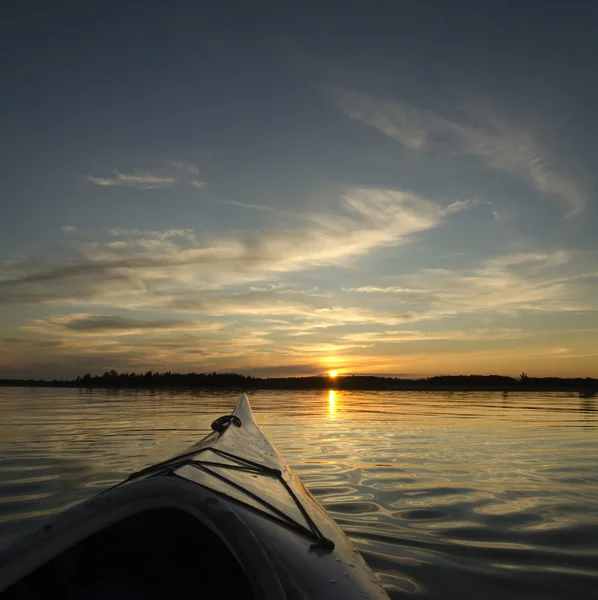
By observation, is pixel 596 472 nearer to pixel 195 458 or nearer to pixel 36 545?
pixel 195 458

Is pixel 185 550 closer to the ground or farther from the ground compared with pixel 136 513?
closer to the ground

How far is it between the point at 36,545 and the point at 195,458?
5.95 ft

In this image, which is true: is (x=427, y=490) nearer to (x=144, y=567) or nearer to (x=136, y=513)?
(x=144, y=567)

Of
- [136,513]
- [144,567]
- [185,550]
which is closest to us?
[136,513]

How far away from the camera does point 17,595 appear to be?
8.78 feet

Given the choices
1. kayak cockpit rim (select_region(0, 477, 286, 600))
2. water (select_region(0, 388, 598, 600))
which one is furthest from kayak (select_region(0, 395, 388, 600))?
water (select_region(0, 388, 598, 600))

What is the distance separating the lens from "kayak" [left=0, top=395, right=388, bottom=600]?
248 centimetres

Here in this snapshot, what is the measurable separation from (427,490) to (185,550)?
17.2 feet

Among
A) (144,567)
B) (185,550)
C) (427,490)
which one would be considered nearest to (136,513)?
(144,567)

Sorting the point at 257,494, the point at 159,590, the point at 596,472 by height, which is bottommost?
the point at 596,472

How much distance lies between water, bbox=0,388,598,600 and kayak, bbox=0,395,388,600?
1467mm

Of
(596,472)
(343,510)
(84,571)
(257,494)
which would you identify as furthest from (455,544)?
(596,472)

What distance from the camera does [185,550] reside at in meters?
3.28

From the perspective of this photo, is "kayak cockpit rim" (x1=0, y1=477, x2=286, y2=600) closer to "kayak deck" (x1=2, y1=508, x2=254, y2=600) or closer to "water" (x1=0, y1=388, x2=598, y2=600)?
"kayak deck" (x1=2, y1=508, x2=254, y2=600)
